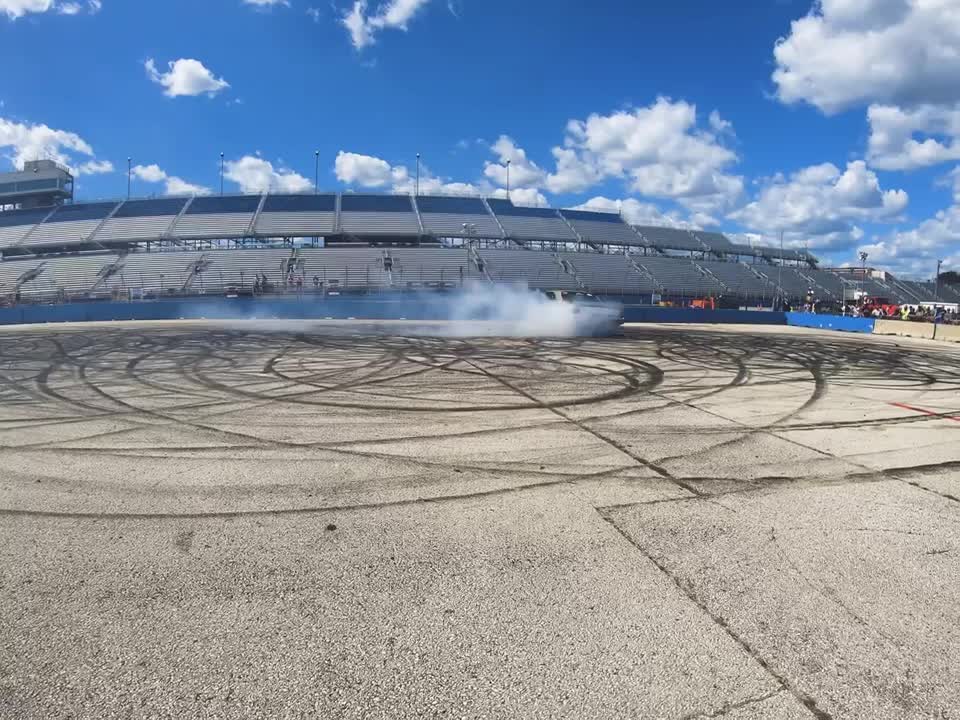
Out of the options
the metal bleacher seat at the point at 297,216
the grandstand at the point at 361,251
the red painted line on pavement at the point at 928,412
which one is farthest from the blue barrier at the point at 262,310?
the red painted line on pavement at the point at 928,412

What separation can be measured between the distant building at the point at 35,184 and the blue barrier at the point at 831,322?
240ft

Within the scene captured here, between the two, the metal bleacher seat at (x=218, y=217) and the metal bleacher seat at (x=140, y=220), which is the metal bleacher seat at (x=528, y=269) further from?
the metal bleacher seat at (x=140, y=220)

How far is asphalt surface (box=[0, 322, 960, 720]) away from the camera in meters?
2.42

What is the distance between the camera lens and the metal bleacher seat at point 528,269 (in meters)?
48.7

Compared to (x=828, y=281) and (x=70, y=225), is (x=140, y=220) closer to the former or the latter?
(x=70, y=225)

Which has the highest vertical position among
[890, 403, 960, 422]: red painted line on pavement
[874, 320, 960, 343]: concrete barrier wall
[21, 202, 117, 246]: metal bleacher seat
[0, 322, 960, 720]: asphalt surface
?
[21, 202, 117, 246]: metal bleacher seat

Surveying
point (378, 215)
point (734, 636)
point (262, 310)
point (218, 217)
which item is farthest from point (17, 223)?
point (734, 636)

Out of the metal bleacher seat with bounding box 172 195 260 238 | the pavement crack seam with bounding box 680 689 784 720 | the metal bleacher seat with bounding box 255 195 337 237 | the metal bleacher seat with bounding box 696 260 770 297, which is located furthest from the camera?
the metal bleacher seat with bounding box 696 260 770 297

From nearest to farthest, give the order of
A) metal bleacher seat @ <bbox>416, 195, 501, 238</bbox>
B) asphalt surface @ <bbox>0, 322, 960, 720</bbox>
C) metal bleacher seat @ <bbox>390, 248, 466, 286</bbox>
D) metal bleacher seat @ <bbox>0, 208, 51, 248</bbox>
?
asphalt surface @ <bbox>0, 322, 960, 720</bbox> → metal bleacher seat @ <bbox>390, 248, 466, 286</bbox> → metal bleacher seat @ <bbox>0, 208, 51, 248</bbox> → metal bleacher seat @ <bbox>416, 195, 501, 238</bbox>

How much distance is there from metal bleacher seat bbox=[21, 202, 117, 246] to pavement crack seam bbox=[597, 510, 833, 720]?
63.1m

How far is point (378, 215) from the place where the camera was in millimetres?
56594

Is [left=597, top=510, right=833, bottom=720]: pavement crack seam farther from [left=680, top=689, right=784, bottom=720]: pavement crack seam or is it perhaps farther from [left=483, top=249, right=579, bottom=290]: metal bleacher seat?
[left=483, top=249, right=579, bottom=290]: metal bleacher seat

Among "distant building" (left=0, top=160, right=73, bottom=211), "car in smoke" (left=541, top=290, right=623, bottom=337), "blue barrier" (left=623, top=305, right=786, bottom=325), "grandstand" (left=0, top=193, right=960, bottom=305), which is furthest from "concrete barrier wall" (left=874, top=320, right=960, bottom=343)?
"distant building" (left=0, top=160, right=73, bottom=211)

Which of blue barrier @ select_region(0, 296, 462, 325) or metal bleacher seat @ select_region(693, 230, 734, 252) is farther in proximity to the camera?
metal bleacher seat @ select_region(693, 230, 734, 252)
